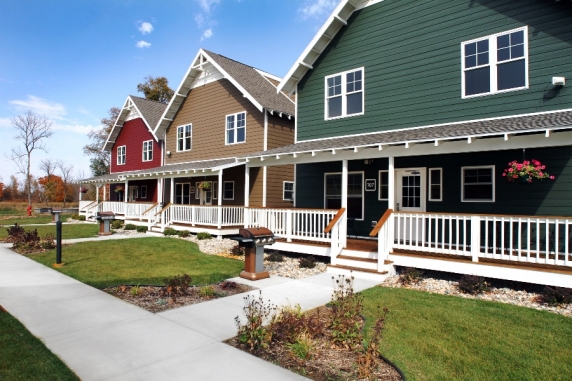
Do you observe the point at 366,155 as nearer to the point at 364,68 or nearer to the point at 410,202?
the point at 410,202

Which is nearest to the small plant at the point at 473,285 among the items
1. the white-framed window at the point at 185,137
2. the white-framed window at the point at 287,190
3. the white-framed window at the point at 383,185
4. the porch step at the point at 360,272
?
the porch step at the point at 360,272

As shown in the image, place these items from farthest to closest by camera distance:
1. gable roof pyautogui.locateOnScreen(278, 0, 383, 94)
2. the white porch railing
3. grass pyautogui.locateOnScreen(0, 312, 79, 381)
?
gable roof pyautogui.locateOnScreen(278, 0, 383, 94) → the white porch railing → grass pyautogui.locateOnScreen(0, 312, 79, 381)

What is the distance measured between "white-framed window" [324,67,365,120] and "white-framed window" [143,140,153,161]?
52.9ft

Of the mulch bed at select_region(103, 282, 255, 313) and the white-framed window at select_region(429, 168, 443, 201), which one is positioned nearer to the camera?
the mulch bed at select_region(103, 282, 255, 313)

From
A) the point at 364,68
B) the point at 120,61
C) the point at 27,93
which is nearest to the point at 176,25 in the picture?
the point at 120,61

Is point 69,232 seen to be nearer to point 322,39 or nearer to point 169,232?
point 169,232

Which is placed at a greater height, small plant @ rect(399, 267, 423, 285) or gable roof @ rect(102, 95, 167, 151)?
gable roof @ rect(102, 95, 167, 151)

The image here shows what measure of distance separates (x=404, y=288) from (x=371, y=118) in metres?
6.16

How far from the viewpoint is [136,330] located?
17.3 feet

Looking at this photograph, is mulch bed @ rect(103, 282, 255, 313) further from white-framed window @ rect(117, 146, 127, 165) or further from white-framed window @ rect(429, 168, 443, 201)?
white-framed window @ rect(117, 146, 127, 165)

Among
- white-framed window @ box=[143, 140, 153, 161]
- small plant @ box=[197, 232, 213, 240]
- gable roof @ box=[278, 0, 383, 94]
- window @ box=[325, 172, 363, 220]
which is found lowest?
small plant @ box=[197, 232, 213, 240]

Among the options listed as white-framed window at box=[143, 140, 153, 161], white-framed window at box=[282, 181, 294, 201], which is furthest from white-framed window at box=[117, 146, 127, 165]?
→ white-framed window at box=[282, 181, 294, 201]

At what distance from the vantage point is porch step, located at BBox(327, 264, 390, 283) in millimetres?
8828

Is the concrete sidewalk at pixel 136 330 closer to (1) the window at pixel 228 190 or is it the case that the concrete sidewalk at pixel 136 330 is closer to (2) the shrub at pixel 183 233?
(2) the shrub at pixel 183 233
